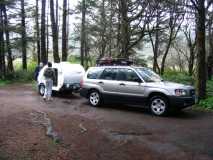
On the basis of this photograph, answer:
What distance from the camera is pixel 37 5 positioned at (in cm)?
3500

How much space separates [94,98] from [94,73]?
114cm

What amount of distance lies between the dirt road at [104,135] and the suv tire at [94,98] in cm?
103

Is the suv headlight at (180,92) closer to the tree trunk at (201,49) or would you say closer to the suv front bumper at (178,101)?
the suv front bumper at (178,101)

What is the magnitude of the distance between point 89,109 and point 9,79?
16.9m

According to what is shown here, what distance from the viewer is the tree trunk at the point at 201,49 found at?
570 inches

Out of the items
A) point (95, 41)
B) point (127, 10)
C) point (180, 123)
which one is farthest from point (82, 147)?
point (95, 41)

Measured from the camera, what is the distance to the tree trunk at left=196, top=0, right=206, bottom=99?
14.5m

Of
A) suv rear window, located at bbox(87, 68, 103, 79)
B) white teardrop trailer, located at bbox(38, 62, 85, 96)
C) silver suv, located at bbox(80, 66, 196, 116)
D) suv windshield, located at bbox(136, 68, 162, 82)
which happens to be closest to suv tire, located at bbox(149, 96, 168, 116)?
silver suv, located at bbox(80, 66, 196, 116)

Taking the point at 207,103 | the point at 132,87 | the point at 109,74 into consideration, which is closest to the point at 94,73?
the point at 109,74

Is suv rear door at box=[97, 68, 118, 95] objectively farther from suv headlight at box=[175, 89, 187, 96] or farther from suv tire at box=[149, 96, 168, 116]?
suv headlight at box=[175, 89, 187, 96]

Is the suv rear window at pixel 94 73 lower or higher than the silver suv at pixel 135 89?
higher

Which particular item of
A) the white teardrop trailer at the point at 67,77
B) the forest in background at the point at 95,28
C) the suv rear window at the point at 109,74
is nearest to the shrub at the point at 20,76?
the forest in background at the point at 95,28

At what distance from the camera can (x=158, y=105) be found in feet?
41.9

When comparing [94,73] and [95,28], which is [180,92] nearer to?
[94,73]
